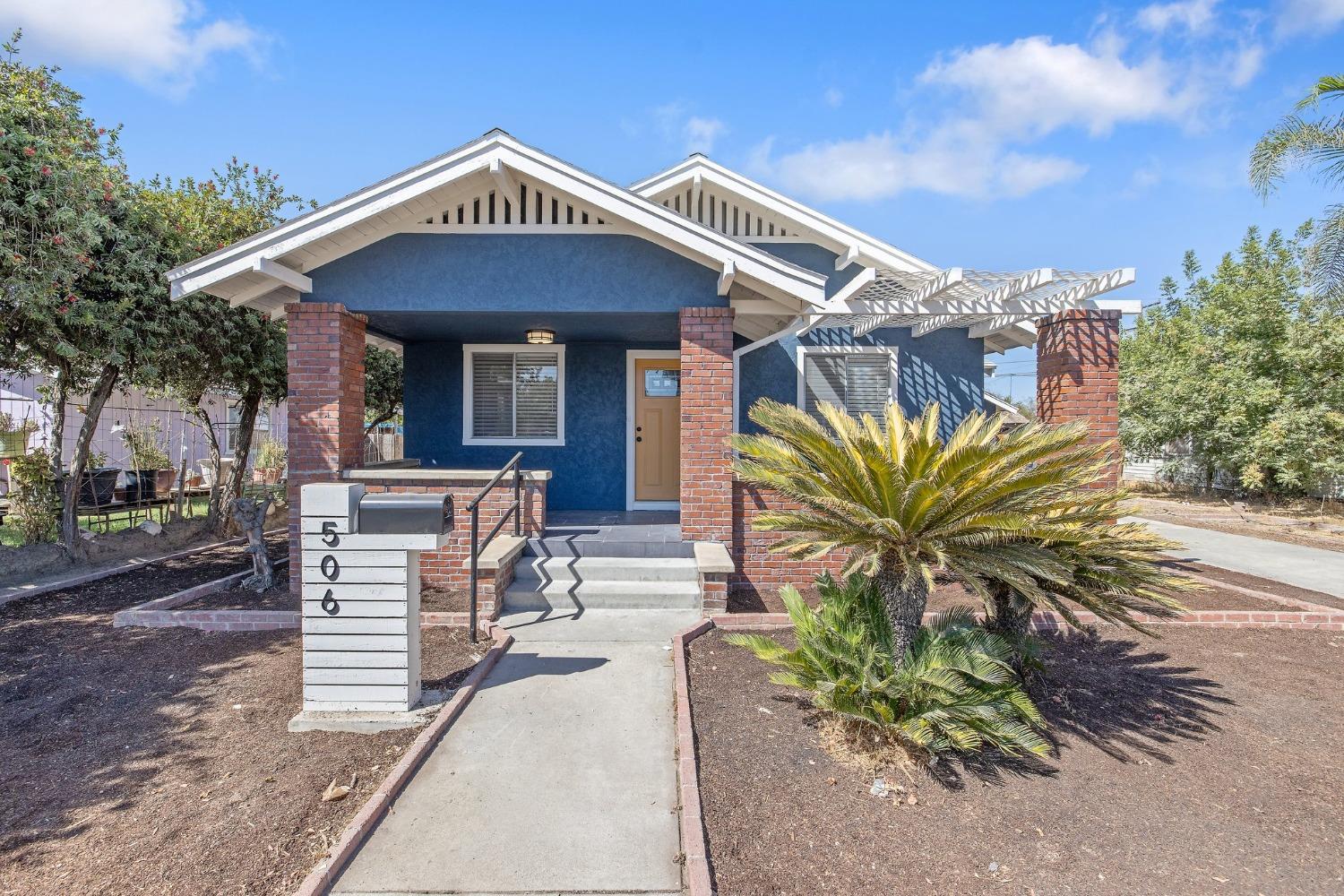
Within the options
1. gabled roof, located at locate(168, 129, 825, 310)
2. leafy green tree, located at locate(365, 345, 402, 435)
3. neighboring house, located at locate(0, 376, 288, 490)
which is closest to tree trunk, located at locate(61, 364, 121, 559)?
gabled roof, located at locate(168, 129, 825, 310)

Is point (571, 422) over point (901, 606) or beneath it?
over

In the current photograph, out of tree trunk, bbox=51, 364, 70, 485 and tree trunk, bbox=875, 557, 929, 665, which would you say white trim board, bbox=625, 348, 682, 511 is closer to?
tree trunk, bbox=875, 557, 929, 665

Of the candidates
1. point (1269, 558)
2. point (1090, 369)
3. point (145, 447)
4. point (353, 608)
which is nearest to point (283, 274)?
point (353, 608)

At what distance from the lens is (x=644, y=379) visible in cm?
973

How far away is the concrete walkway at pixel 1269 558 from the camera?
26.9 feet

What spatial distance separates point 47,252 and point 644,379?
680 cm

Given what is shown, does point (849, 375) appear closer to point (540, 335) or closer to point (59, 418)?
point (540, 335)

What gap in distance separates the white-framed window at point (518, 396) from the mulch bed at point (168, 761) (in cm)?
427

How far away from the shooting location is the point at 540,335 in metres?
8.59

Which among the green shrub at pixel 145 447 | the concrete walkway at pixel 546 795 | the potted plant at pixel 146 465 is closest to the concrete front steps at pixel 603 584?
the concrete walkway at pixel 546 795

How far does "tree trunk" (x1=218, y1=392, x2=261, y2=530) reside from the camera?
1041cm

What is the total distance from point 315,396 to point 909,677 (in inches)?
248

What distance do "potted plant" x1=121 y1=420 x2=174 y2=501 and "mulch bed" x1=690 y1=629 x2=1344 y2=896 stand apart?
1047cm

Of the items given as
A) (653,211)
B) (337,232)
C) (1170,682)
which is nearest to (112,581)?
(337,232)
